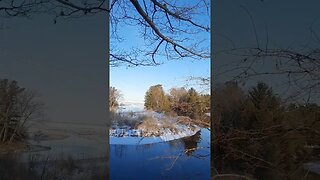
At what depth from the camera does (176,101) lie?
11.1ft

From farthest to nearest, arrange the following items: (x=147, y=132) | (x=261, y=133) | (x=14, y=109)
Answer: (x=147, y=132), (x=14, y=109), (x=261, y=133)

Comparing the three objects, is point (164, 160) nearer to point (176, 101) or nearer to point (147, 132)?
point (147, 132)

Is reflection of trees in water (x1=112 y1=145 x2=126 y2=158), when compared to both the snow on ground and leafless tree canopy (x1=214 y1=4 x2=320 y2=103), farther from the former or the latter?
leafless tree canopy (x1=214 y1=4 x2=320 y2=103)

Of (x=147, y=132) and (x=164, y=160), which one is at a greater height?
(x=147, y=132)

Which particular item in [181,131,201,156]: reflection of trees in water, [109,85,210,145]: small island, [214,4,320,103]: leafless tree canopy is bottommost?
[181,131,201,156]: reflection of trees in water

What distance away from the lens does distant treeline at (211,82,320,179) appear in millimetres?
3057

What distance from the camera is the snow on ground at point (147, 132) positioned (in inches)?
132

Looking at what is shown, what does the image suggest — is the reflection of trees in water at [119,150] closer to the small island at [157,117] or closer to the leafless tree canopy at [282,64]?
the small island at [157,117]

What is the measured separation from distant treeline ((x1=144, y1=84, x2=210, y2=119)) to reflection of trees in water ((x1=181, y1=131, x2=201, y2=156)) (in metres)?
0.16

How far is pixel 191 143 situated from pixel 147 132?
0.37 m

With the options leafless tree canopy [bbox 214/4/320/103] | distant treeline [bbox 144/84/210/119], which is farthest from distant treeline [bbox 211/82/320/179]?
distant treeline [bbox 144/84/210/119]

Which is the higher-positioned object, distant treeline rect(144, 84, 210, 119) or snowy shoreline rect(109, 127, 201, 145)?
distant treeline rect(144, 84, 210, 119)

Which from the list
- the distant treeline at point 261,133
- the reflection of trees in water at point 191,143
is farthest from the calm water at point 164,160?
the distant treeline at point 261,133

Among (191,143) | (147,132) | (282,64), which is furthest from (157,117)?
(282,64)
